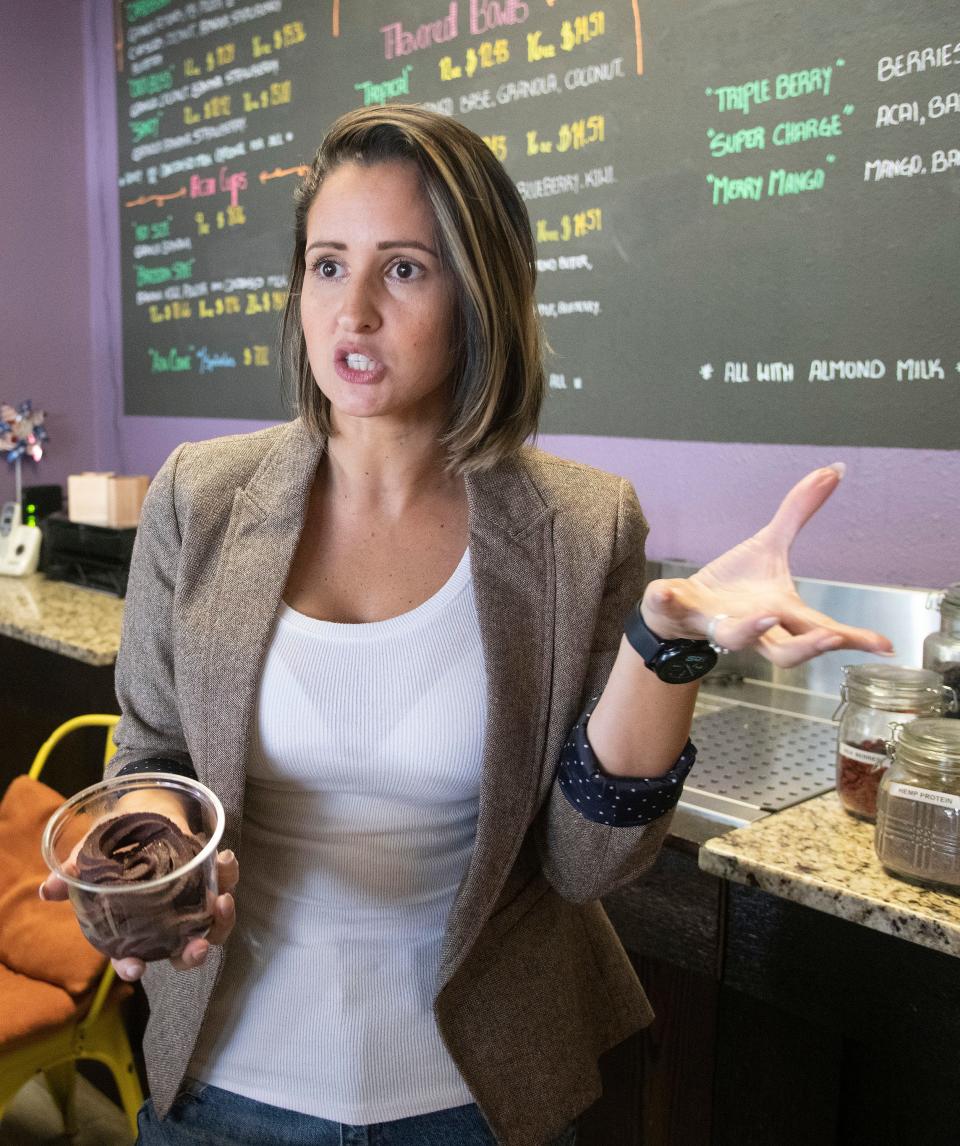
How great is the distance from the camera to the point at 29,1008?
5.26 feet

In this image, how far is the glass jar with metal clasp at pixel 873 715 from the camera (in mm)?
1275

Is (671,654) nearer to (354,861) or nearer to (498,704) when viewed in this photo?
(498,704)

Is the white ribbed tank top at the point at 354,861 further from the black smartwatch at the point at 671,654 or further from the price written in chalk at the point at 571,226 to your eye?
the price written in chalk at the point at 571,226

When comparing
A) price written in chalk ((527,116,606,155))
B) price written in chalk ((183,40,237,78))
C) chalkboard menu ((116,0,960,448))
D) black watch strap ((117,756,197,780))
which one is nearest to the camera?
black watch strap ((117,756,197,780))

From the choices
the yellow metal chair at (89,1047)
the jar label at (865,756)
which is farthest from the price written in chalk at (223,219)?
the jar label at (865,756)

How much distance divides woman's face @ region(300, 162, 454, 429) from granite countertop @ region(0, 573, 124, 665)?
1.23 m

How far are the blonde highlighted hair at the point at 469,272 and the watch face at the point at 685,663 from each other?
13.5 inches

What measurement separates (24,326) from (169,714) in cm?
257

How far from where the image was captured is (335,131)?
107 centimetres

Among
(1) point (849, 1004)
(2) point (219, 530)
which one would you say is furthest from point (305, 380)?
(1) point (849, 1004)

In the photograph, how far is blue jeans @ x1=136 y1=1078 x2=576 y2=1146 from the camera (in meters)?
0.99

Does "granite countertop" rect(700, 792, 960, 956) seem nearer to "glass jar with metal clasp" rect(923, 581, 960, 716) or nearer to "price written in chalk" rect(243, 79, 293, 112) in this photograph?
"glass jar with metal clasp" rect(923, 581, 960, 716)

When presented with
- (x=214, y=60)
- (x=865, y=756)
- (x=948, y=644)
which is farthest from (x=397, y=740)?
(x=214, y=60)

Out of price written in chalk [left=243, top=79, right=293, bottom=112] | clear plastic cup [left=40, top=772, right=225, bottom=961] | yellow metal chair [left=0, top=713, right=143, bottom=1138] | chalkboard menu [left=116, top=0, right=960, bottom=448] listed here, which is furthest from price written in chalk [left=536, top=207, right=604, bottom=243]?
clear plastic cup [left=40, top=772, right=225, bottom=961]
